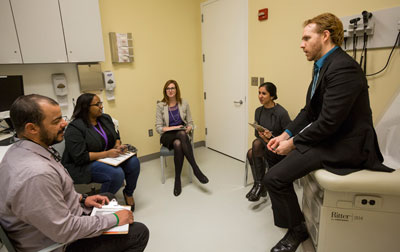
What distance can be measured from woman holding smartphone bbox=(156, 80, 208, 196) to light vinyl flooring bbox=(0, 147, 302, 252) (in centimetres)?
18

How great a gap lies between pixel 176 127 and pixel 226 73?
43.3 inches

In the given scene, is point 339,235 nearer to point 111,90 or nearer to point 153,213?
point 153,213

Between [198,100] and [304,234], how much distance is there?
2.55 m

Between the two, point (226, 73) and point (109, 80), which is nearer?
point (109, 80)

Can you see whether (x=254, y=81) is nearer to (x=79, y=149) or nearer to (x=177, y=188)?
(x=177, y=188)

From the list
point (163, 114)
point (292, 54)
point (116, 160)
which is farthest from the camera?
point (163, 114)

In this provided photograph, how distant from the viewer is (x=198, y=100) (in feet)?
12.5

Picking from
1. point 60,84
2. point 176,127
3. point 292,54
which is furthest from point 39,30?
point 292,54

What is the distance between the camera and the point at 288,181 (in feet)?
5.02

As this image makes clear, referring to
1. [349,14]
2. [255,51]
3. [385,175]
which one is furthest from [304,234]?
[255,51]

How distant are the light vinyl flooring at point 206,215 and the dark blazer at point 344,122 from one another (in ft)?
2.81

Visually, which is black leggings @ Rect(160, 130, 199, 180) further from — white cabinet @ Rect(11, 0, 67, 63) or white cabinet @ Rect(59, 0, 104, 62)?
white cabinet @ Rect(11, 0, 67, 63)

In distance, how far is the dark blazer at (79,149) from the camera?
1948 mm

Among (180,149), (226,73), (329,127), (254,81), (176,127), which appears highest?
(226,73)
